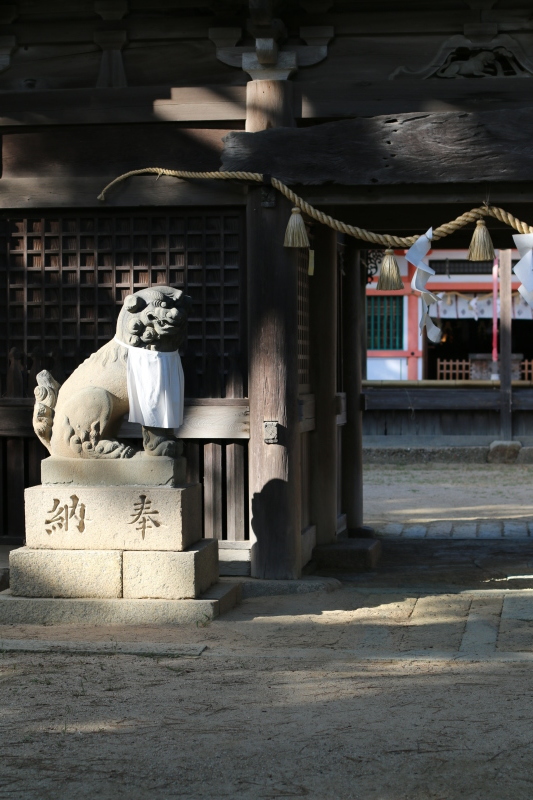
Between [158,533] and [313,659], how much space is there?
1409 mm

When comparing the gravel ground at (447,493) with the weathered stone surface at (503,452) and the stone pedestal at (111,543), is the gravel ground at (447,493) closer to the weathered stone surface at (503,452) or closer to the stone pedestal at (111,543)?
the weathered stone surface at (503,452)

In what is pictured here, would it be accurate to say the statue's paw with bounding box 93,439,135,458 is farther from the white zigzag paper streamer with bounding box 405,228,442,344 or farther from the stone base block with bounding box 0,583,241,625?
the white zigzag paper streamer with bounding box 405,228,442,344

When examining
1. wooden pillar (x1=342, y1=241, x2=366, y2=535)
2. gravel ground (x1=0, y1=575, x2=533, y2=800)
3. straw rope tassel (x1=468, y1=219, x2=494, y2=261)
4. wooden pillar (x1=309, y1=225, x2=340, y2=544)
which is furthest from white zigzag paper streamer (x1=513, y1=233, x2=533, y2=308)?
wooden pillar (x1=342, y1=241, x2=366, y2=535)

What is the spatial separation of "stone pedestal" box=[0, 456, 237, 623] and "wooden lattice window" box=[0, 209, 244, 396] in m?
1.45

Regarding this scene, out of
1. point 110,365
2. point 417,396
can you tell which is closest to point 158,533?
point 110,365

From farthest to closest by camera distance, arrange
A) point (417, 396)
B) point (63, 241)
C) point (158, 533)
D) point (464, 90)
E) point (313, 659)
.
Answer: point (417, 396) → point (63, 241) → point (464, 90) → point (158, 533) → point (313, 659)

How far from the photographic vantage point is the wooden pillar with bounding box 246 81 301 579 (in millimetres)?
7727

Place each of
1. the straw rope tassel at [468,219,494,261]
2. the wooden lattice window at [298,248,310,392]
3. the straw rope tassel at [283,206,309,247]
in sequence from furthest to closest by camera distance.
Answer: the wooden lattice window at [298,248,310,392] < the straw rope tassel at [283,206,309,247] < the straw rope tassel at [468,219,494,261]

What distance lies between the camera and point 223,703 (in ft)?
16.1

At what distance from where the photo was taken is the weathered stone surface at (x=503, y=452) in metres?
18.0

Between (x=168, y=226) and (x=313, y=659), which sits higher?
(x=168, y=226)

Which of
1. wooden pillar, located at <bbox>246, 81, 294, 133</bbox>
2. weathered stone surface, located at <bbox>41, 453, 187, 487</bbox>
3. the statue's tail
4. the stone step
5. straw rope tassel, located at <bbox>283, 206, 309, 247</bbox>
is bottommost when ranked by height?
the stone step

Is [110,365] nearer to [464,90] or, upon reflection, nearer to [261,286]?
[261,286]

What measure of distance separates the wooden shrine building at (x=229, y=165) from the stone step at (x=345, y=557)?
0.54 meters
